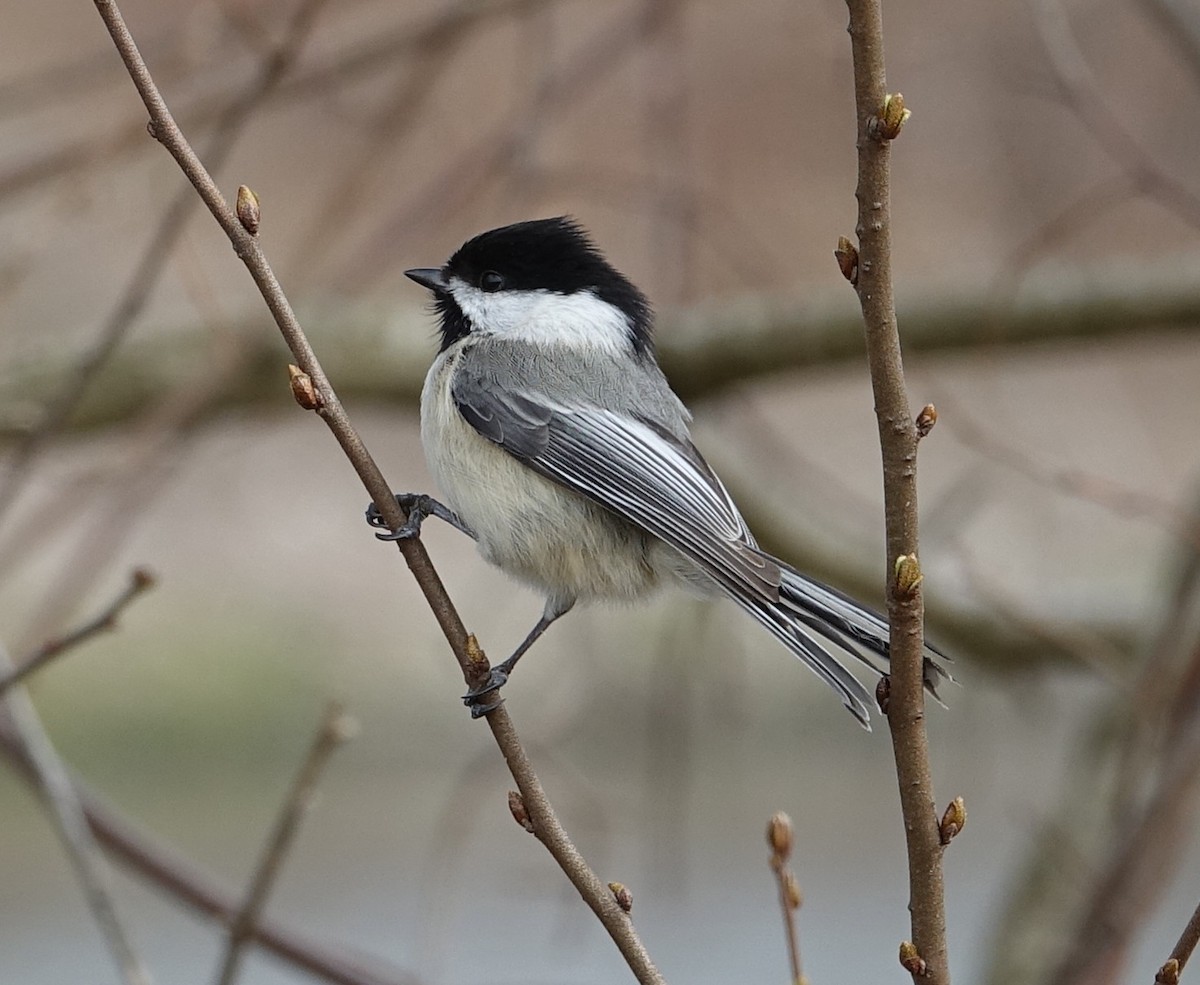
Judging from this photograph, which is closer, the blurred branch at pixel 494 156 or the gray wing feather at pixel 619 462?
the gray wing feather at pixel 619 462

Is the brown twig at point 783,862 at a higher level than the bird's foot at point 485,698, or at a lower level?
lower

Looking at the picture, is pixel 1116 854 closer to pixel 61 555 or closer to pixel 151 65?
pixel 151 65

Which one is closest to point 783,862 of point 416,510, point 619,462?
point 416,510

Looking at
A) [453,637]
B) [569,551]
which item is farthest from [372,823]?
[453,637]

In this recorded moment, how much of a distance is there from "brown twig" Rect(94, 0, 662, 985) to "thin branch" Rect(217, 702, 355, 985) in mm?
129

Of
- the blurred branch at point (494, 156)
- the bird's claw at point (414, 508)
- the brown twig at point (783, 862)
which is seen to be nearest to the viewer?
the brown twig at point (783, 862)

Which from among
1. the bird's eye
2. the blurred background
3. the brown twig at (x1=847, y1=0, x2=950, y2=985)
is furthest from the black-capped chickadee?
the brown twig at (x1=847, y1=0, x2=950, y2=985)

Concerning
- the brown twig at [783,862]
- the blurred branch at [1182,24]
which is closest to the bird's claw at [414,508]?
the brown twig at [783,862]

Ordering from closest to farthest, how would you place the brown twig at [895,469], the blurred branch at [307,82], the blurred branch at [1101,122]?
the brown twig at [895,469]
the blurred branch at [1101,122]
the blurred branch at [307,82]

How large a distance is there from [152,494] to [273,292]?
1.10 meters

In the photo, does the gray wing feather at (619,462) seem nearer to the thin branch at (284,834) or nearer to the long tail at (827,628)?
the long tail at (827,628)

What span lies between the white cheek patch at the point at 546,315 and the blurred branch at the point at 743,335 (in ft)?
1.82

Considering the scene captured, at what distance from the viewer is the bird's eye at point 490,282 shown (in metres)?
1.93

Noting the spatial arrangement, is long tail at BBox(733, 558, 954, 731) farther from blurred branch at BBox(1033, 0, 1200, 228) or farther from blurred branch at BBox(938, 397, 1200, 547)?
blurred branch at BBox(1033, 0, 1200, 228)
